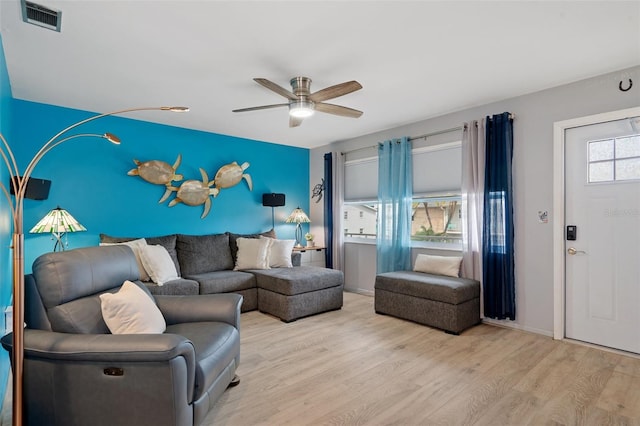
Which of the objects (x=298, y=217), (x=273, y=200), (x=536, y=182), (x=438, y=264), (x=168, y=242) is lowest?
(x=438, y=264)

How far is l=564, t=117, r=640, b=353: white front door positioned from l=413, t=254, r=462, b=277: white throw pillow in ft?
3.39

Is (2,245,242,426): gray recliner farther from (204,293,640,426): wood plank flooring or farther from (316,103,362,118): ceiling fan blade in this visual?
(316,103,362,118): ceiling fan blade

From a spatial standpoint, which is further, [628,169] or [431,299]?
[431,299]

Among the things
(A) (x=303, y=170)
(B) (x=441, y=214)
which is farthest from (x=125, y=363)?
(A) (x=303, y=170)

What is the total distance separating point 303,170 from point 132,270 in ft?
13.0

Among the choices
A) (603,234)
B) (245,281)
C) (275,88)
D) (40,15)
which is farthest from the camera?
(245,281)

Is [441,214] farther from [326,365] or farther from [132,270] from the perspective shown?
[132,270]

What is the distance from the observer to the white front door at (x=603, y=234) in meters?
2.91

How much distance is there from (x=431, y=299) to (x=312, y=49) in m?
2.69

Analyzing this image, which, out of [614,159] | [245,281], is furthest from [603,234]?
[245,281]

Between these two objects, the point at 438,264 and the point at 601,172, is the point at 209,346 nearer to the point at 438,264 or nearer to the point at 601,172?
the point at 438,264

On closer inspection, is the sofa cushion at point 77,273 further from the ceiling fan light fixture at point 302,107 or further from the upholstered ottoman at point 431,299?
the upholstered ottoman at point 431,299

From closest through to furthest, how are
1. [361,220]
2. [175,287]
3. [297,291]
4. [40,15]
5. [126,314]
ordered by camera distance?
[126,314], [40,15], [175,287], [297,291], [361,220]

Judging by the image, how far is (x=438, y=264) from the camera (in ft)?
13.1
